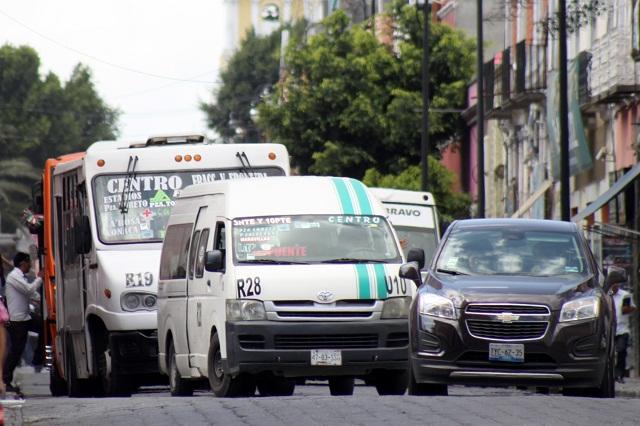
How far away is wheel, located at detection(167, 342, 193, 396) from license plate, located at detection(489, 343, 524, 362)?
397 cm

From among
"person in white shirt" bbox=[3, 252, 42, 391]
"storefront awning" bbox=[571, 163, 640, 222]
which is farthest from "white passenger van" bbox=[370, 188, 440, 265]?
"person in white shirt" bbox=[3, 252, 42, 391]

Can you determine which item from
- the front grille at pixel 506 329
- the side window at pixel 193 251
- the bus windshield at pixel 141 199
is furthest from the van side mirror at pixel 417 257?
the bus windshield at pixel 141 199

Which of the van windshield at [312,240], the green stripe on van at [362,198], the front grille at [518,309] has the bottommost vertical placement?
the front grille at [518,309]

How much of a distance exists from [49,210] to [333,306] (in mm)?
8472

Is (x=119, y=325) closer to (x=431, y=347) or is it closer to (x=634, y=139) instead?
(x=431, y=347)

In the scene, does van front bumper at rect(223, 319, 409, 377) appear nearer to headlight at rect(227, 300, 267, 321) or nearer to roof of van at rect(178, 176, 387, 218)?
headlight at rect(227, 300, 267, 321)

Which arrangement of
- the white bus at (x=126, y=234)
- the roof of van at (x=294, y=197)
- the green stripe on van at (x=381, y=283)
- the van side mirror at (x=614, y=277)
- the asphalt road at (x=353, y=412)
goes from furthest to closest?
1. the white bus at (x=126, y=234)
2. the roof of van at (x=294, y=197)
3. the green stripe on van at (x=381, y=283)
4. the van side mirror at (x=614, y=277)
5. the asphalt road at (x=353, y=412)

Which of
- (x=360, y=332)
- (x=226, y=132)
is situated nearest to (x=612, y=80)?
(x=360, y=332)

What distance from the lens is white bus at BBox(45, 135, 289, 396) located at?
2167 cm

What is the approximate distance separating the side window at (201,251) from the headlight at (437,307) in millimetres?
2581

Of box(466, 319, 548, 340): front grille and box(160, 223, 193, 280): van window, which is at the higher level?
box(160, 223, 193, 280): van window

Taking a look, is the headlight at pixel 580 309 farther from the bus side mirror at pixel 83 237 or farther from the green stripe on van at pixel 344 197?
the bus side mirror at pixel 83 237

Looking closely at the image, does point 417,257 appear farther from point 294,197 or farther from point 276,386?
point 276,386

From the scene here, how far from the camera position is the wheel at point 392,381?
1931 centimetres
